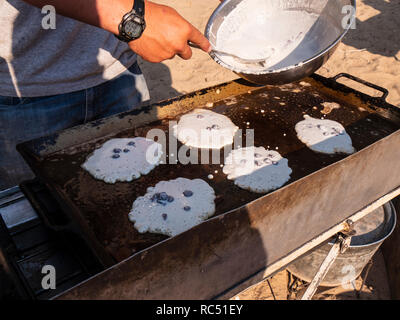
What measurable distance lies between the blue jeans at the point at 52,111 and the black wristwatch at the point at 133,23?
2.88 feet

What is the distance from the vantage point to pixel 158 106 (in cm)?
291

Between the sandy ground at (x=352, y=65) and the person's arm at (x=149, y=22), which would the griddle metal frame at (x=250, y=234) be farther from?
the sandy ground at (x=352, y=65)

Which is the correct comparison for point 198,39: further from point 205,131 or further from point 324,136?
point 324,136

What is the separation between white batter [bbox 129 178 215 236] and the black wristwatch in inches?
37.3

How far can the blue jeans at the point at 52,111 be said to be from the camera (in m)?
2.45

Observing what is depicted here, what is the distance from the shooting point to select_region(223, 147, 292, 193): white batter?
2.38m

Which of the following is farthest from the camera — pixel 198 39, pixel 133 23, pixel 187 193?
pixel 187 193

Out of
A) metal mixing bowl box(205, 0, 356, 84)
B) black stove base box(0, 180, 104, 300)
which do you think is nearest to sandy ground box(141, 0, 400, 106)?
metal mixing bowl box(205, 0, 356, 84)

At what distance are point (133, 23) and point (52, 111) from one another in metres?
1.06

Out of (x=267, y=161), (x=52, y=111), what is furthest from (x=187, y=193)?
(x=52, y=111)

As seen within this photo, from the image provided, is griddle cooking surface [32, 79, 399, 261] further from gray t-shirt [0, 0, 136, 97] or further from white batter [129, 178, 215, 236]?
gray t-shirt [0, 0, 136, 97]

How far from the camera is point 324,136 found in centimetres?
279
